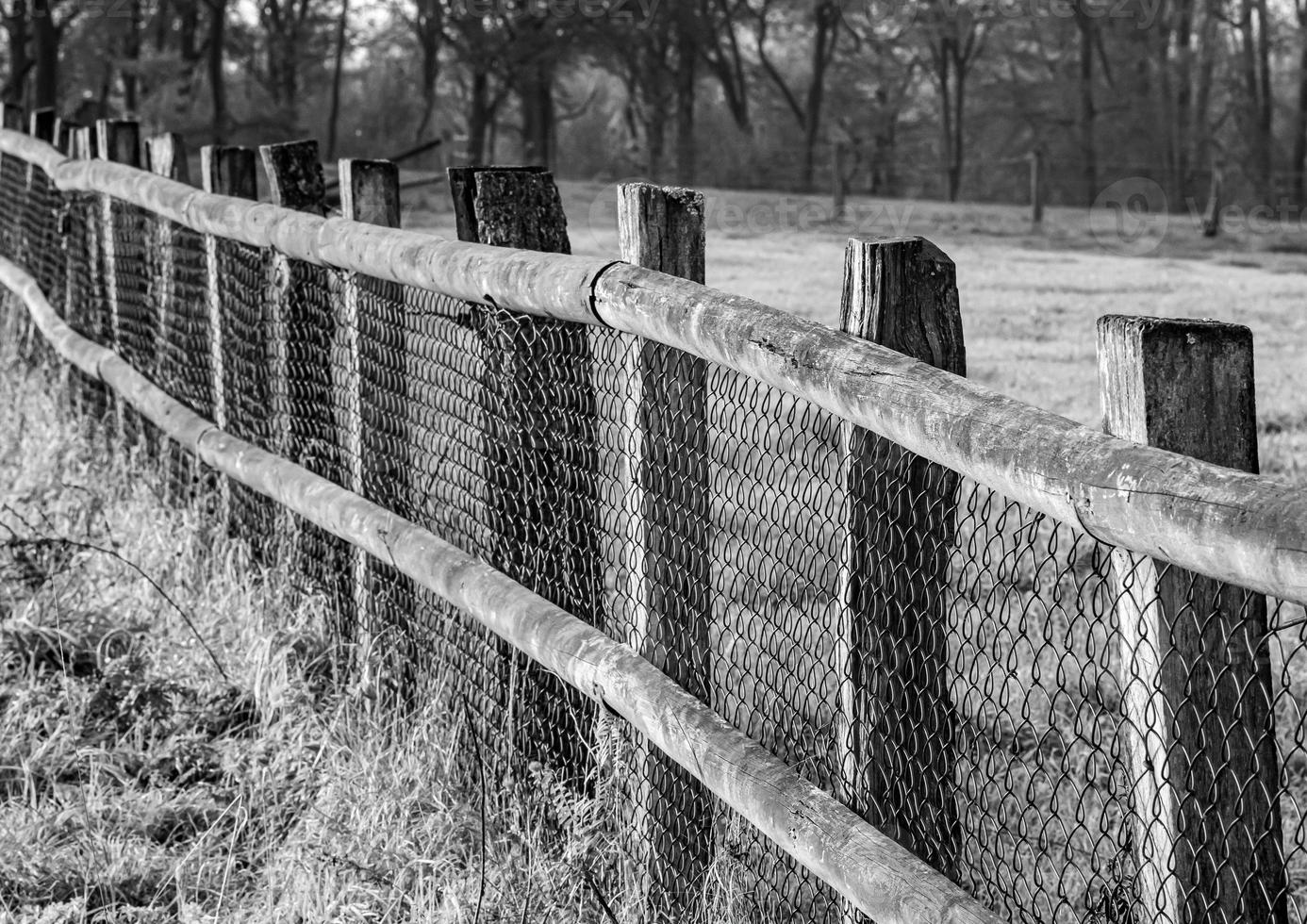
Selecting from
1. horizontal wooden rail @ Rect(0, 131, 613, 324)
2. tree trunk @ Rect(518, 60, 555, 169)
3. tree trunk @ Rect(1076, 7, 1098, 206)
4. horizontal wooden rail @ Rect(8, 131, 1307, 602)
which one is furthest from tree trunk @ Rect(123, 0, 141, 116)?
horizontal wooden rail @ Rect(8, 131, 1307, 602)

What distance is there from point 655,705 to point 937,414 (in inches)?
40.7

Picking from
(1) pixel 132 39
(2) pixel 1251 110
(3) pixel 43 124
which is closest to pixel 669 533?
(3) pixel 43 124

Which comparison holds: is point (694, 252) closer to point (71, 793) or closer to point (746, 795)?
point (746, 795)

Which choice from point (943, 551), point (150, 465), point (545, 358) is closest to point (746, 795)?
point (943, 551)

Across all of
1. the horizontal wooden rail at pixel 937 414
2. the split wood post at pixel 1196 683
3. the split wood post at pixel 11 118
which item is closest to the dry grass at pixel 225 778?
the horizontal wooden rail at pixel 937 414

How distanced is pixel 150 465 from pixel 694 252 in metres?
4.00

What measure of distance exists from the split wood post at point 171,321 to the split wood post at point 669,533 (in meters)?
3.25

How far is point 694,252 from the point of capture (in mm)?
3064

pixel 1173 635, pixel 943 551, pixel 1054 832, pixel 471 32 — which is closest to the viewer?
pixel 1173 635

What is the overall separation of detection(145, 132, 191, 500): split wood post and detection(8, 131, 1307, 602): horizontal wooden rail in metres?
2.38

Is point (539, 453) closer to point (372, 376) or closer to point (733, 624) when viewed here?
point (372, 376)

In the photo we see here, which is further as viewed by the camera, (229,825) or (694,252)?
(229,825)

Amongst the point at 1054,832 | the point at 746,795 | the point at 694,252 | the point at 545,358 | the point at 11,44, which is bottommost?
the point at 1054,832

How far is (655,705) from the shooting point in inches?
114
